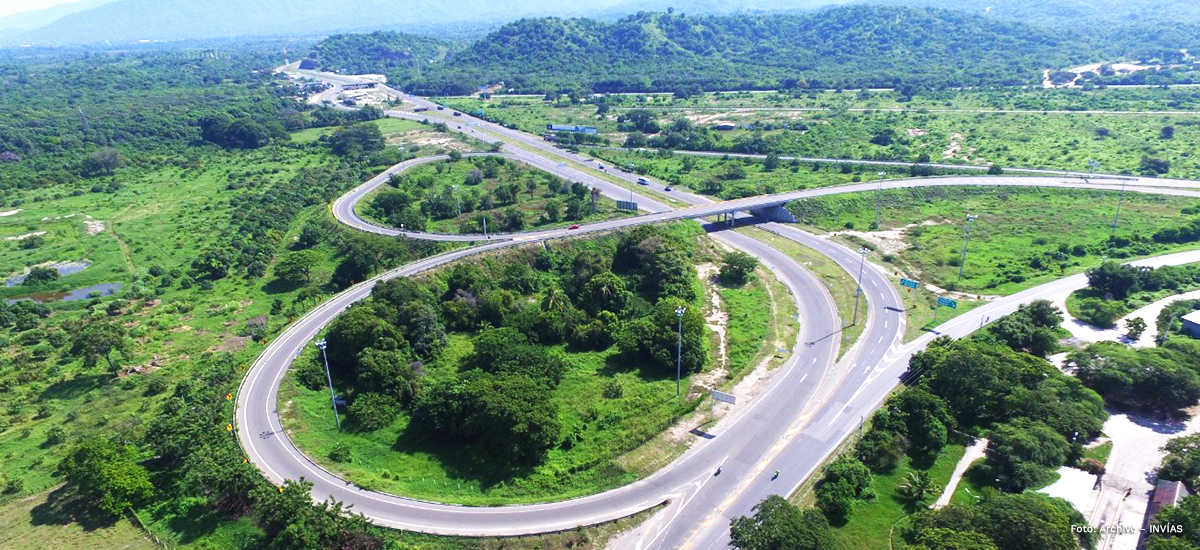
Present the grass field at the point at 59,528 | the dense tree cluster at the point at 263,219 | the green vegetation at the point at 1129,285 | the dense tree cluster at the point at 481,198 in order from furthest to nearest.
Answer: the dense tree cluster at the point at 481,198
the dense tree cluster at the point at 263,219
the green vegetation at the point at 1129,285
the grass field at the point at 59,528

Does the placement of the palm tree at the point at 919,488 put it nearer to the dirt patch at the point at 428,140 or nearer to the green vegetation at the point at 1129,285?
the green vegetation at the point at 1129,285

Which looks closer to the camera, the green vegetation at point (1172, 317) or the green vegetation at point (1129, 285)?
the green vegetation at point (1172, 317)

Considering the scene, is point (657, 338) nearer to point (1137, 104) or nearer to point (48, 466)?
point (48, 466)

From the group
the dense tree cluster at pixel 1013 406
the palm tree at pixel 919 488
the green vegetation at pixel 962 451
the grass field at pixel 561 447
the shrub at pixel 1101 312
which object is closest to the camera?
the green vegetation at pixel 962 451

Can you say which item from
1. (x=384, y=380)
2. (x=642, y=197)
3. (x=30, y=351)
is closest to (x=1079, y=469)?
(x=384, y=380)

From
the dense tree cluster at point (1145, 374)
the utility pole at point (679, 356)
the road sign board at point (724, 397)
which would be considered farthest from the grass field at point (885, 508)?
the utility pole at point (679, 356)

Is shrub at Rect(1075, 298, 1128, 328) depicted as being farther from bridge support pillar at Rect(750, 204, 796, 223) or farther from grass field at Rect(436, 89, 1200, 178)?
grass field at Rect(436, 89, 1200, 178)

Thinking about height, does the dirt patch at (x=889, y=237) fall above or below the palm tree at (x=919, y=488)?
above
